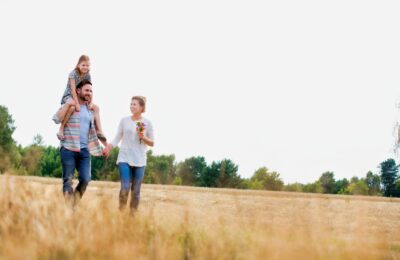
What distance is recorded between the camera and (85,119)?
27.7 feet

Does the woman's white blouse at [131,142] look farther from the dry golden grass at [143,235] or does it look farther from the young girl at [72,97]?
the dry golden grass at [143,235]

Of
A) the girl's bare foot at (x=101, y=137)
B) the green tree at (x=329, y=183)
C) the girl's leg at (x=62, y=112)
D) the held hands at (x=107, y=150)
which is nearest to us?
the girl's leg at (x=62, y=112)

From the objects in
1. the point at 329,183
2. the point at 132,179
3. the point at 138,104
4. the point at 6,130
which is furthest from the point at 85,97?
the point at 329,183

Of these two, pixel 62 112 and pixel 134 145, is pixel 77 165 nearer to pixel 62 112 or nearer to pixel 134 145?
pixel 62 112

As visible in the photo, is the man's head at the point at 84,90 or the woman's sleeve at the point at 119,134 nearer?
the man's head at the point at 84,90

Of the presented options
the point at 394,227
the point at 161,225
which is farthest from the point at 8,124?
the point at 161,225

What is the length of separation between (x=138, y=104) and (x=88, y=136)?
3.89ft

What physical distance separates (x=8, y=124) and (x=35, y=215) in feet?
215

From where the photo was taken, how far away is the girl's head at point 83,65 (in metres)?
8.48

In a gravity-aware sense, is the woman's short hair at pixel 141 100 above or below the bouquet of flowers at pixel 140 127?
above

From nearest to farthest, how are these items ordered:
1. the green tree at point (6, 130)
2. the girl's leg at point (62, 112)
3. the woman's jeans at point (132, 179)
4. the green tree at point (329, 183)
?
the girl's leg at point (62, 112)
the woman's jeans at point (132, 179)
the green tree at point (6, 130)
the green tree at point (329, 183)

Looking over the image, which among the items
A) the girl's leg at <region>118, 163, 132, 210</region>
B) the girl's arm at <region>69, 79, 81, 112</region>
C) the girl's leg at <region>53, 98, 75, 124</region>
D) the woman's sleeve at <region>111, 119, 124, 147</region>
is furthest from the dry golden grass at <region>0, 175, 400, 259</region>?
the woman's sleeve at <region>111, 119, 124, 147</region>

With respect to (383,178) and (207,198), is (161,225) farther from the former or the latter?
(383,178)

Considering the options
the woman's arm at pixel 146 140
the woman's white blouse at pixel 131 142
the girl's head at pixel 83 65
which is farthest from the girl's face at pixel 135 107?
the girl's head at pixel 83 65
